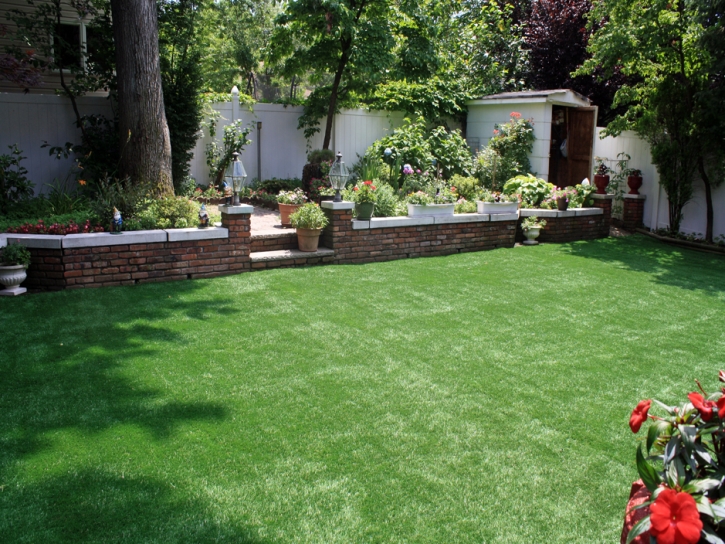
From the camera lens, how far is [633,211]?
37.2 ft

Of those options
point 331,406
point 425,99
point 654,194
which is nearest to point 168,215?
point 331,406

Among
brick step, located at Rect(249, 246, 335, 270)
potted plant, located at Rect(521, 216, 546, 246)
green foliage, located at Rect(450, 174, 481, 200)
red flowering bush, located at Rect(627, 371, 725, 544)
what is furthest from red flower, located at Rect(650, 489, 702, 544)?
green foliage, located at Rect(450, 174, 481, 200)

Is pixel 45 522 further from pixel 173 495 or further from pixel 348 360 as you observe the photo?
pixel 348 360

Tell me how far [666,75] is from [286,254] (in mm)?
7265

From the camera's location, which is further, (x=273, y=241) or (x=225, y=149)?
(x=225, y=149)

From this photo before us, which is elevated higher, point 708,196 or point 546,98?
point 546,98

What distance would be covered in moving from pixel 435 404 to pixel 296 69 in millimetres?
9232

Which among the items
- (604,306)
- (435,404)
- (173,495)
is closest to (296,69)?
(604,306)

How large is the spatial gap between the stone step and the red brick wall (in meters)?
0.14

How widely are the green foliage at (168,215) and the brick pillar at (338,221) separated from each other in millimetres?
1610

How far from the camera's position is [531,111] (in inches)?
456

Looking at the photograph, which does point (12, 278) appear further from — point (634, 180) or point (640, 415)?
point (634, 180)

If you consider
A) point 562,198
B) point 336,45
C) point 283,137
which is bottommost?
point 562,198

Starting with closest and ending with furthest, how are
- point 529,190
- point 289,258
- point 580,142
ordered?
1. point 289,258
2. point 529,190
3. point 580,142
